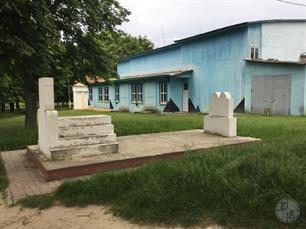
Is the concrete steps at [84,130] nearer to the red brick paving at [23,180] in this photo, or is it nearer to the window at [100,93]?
the red brick paving at [23,180]

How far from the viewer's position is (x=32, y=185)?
646cm

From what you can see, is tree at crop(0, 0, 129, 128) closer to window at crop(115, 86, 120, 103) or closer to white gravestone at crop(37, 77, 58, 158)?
white gravestone at crop(37, 77, 58, 158)

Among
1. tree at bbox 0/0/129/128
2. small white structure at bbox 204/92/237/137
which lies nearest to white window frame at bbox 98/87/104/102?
tree at bbox 0/0/129/128

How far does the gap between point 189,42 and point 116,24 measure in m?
13.9

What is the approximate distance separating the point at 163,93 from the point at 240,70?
782 centimetres

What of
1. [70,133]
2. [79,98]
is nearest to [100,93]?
[79,98]

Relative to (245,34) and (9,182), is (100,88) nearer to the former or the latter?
(245,34)

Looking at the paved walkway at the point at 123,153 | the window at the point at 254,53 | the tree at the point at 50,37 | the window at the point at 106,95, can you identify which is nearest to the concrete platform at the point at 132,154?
the paved walkway at the point at 123,153

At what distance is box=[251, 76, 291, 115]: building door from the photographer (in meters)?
21.1

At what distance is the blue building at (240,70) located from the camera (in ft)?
69.5

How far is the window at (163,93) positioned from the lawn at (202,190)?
2266cm

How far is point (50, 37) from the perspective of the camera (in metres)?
9.98

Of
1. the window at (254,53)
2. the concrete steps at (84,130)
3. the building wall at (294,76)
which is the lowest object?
the concrete steps at (84,130)

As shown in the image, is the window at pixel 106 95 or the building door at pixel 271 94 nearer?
the building door at pixel 271 94
